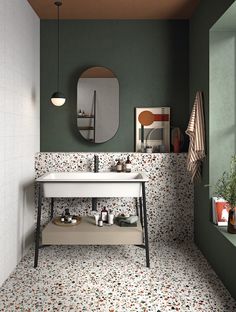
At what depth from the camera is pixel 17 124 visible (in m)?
3.67

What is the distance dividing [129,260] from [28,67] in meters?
2.44

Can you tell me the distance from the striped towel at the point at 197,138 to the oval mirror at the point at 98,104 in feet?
3.45

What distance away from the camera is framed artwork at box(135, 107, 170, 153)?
463 centimetres

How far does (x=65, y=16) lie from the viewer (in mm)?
4453

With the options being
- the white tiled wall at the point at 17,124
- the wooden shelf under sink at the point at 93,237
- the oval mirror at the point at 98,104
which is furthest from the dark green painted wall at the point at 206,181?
the white tiled wall at the point at 17,124

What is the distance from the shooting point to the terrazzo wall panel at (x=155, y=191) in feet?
14.7

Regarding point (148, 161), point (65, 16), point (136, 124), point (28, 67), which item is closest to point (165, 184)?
point (148, 161)

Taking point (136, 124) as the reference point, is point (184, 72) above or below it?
above

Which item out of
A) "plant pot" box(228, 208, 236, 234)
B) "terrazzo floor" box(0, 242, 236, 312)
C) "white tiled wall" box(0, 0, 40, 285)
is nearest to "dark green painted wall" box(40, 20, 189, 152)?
"white tiled wall" box(0, 0, 40, 285)

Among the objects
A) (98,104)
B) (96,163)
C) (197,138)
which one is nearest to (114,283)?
(96,163)

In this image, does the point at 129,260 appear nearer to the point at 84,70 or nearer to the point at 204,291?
the point at 204,291

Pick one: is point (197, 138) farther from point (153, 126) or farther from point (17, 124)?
point (17, 124)

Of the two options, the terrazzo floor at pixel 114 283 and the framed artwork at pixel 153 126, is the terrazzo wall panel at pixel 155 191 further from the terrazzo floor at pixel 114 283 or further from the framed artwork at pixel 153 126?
the terrazzo floor at pixel 114 283

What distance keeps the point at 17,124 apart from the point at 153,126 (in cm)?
178
